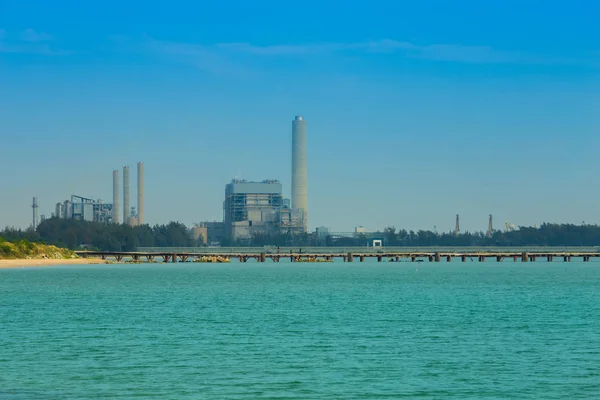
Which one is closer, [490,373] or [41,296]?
[490,373]

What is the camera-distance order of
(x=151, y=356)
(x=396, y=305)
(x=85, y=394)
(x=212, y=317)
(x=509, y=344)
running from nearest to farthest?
1. (x=85, y=394)
2. (x=151, y=356)
3. (x=509, y=344)
4. (x=212, y=317)
5. (x=396, y=305)

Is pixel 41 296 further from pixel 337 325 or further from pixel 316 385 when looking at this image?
pixel 316 385

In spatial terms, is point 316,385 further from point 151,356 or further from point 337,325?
point 337,325

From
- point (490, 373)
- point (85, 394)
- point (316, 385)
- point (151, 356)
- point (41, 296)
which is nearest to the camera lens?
point (85, 394)

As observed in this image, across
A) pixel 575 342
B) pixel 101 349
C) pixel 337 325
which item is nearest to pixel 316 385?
pixel 101 349

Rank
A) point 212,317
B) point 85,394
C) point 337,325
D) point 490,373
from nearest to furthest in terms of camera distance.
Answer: point 85,394
point 490,373
point 337,325
point 212,317

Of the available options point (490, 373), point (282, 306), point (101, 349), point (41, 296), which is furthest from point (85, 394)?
point (41, 296)
